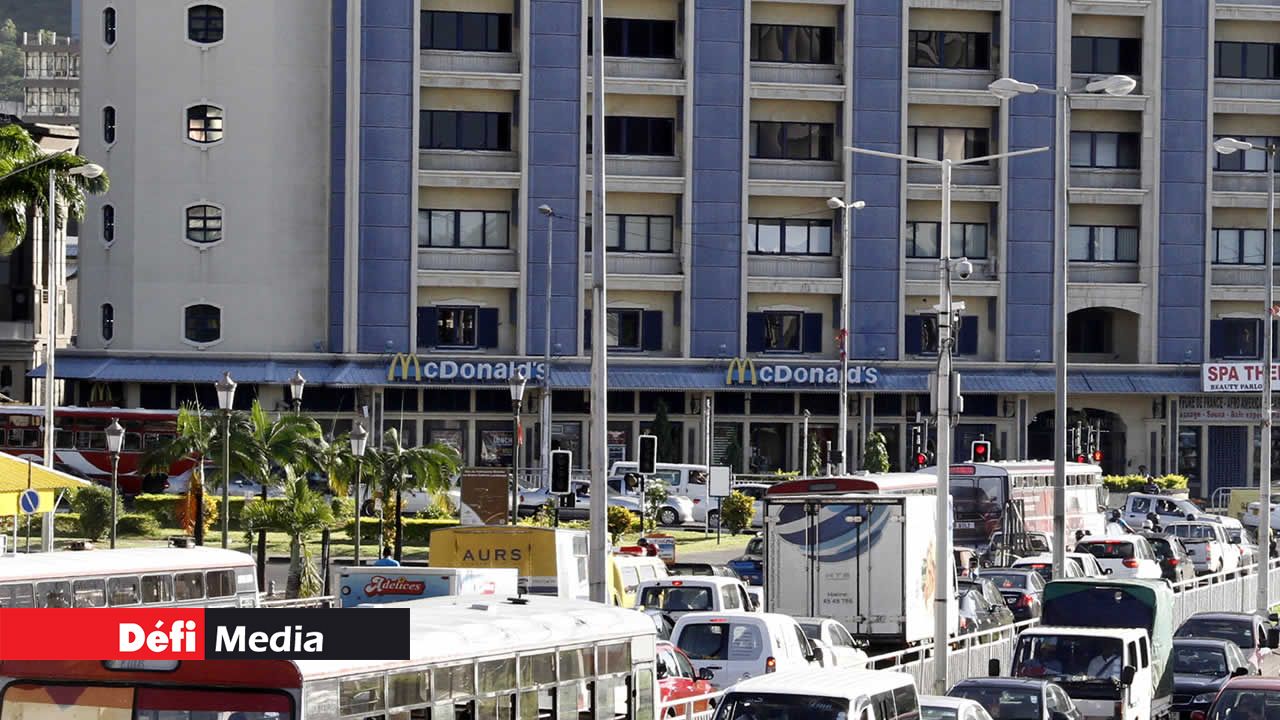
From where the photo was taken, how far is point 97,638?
11539mm

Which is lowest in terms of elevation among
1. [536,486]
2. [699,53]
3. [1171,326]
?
[536,486]

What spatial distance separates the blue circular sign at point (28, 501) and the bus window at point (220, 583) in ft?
31.7

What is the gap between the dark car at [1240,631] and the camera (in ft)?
110

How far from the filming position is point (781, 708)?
Answer: 18203mm

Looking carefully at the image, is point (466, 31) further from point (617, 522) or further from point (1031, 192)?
point (617, 522)

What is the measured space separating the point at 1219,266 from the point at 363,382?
117ft

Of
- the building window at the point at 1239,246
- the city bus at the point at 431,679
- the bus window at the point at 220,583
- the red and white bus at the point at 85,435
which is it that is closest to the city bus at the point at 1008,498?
the bus window at the point at 220,583

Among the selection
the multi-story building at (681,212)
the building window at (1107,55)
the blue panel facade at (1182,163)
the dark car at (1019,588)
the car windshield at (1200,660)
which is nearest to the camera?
the car windshield at (1200,660)

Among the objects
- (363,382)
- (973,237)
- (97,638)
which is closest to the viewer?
(97,638)

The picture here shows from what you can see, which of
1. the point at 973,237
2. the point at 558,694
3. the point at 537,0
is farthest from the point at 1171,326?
the point at 558,694

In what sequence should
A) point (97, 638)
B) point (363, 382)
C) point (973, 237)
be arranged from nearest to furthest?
point (97, 638), point (363, 382), point (973, 237)

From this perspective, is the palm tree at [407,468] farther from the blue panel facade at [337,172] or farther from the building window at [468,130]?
the building window at [468,130]

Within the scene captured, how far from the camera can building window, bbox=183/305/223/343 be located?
256 feet

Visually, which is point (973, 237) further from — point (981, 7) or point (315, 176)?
→ point (315, 176)
